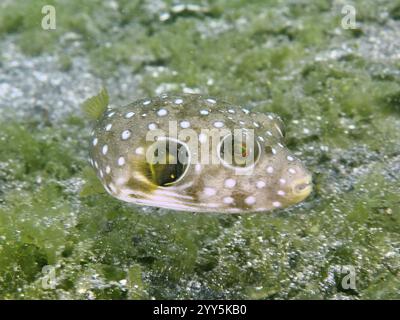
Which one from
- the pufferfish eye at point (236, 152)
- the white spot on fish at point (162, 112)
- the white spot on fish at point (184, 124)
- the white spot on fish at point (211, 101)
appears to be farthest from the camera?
the white spot on fish at point (211, 101)

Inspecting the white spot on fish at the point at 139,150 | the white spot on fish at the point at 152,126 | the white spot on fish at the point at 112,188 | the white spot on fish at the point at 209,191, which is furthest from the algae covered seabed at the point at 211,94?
the white spot on fish at the point at 152,126

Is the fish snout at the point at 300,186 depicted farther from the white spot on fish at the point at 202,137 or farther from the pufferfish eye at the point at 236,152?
the white spot on fish at the point at 202,137

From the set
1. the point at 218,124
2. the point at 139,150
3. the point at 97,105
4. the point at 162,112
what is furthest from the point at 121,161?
the point at 97,105

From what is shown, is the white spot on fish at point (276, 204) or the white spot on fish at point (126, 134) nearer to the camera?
the white spot on fish at point (276, 204)

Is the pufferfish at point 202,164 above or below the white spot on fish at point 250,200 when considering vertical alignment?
above

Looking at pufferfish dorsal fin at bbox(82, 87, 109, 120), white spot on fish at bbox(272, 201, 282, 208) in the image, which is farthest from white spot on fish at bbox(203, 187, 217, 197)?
pufferfish dorsal fin at bbox(82, 87, 109, 120)

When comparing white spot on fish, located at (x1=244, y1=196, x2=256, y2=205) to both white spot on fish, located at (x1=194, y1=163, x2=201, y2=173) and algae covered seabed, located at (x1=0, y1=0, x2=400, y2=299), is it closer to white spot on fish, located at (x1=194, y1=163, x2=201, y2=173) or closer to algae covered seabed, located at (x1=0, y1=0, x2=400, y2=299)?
white spot on fish, located at (x1=194, y1=163, x2=201, y2=173)
